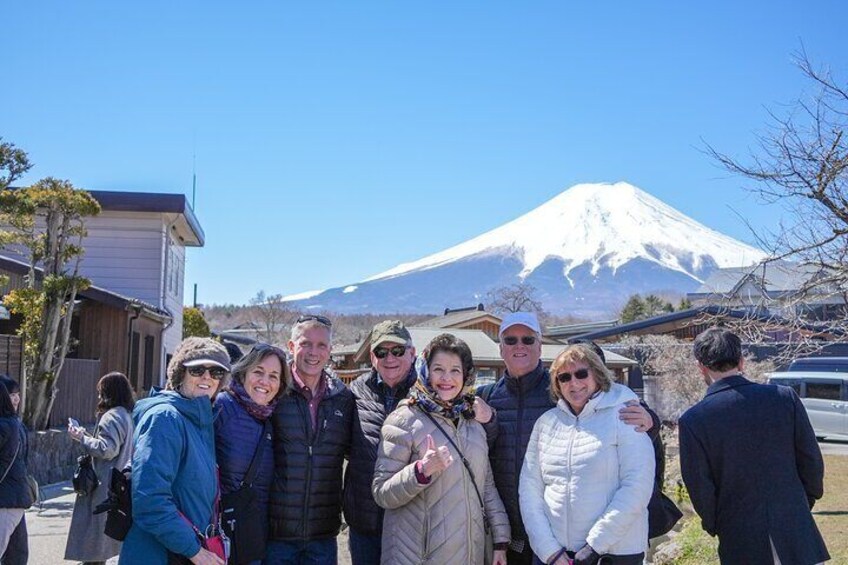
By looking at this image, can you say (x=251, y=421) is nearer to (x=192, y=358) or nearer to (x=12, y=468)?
(x=192, y=358)

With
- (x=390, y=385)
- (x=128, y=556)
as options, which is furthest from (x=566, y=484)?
(x=128, y=556)

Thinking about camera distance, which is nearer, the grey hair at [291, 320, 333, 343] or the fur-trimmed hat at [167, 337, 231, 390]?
the fur-trimmed hat at [167, 337, 231, 390]

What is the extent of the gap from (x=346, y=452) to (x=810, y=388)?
20.2 meters

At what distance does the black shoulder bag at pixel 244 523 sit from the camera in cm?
400

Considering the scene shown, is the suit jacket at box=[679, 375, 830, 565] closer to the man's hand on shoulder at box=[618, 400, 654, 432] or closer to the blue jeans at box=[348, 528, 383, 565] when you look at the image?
the man's hand on shoulder at box=[618, 400, 654, 432]

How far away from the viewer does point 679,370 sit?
893 inches

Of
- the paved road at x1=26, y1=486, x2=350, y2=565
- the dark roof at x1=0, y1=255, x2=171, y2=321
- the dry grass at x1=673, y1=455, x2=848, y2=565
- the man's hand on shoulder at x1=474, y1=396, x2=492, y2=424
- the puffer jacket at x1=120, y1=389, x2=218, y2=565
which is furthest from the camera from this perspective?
the dark roof at x1=0, y1=255, x2=171, y2=321

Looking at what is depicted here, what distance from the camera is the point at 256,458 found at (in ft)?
13.8

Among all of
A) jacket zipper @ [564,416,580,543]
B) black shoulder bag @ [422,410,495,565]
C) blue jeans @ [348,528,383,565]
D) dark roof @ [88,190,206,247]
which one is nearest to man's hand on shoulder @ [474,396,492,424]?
black shoulder bag @ [422,410,495,565]

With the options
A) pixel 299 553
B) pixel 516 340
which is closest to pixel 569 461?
pixel 516 340

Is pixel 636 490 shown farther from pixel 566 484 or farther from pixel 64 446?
pixel 64 446

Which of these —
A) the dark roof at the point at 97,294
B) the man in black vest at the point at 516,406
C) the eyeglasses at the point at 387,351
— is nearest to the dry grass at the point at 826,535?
the man in black vest at the point at 516,406

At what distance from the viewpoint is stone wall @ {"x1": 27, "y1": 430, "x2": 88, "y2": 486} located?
1168cm

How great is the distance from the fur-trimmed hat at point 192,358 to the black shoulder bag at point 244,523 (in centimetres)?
65
